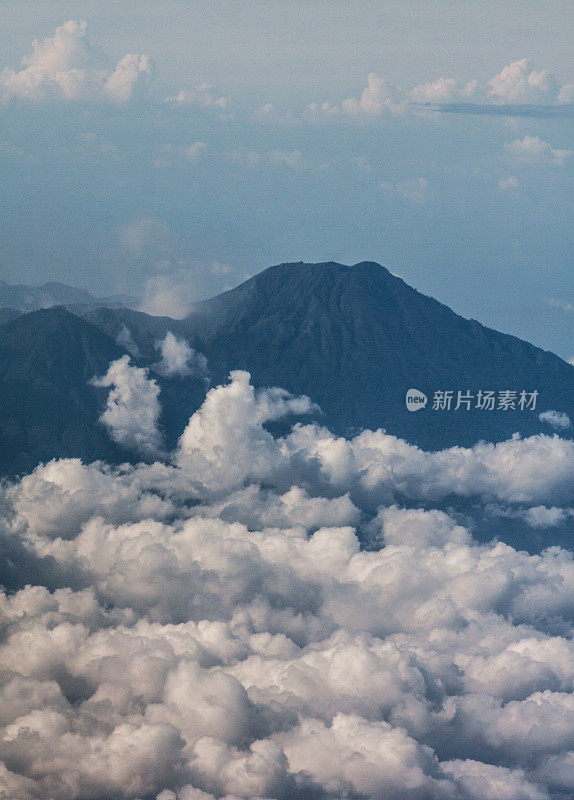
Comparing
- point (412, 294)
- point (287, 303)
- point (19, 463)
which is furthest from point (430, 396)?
point (19, 463)

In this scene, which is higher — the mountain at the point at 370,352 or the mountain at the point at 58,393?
the mountain at the point at 370,352

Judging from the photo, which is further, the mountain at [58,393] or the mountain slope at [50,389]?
the mountain at [58,393]

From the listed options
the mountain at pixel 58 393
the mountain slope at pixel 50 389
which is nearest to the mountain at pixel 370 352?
the mountain at pixel 58 393

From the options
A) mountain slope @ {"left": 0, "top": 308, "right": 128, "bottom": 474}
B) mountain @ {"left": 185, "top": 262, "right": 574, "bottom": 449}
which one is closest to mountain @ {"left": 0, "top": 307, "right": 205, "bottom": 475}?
mountain slope @ {"left": 0, "top": 308, "right": 128, "bottom": 474}

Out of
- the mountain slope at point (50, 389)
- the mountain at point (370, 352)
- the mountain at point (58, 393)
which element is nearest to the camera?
the mountain slope at point (50, 389)

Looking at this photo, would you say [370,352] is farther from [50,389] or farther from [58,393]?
[50,389]

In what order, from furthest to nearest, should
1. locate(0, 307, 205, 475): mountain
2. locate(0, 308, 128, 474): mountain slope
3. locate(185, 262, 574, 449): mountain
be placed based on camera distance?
locate(185, 262, 574, 449): mountain < locate(0, 307, 205, 475): mountain < locate(0, 308, 128, 474): mountain slope

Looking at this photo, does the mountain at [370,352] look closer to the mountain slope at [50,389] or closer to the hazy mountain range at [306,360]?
the hazy mountain range at [306,360]

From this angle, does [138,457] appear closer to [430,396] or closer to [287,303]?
[287,303]

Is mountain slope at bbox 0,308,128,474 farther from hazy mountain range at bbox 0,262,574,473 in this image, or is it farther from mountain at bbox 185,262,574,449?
mountain at bbox 185,262,574,449
